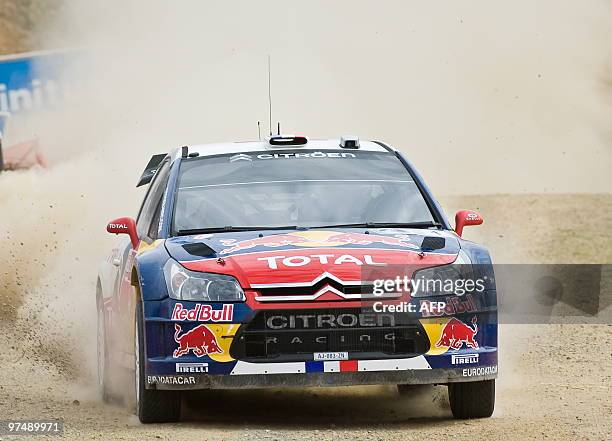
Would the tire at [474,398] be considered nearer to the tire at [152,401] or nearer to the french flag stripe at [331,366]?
the french flag stripe at [331,366]

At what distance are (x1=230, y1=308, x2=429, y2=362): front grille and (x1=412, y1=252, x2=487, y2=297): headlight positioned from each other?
17 centimetres

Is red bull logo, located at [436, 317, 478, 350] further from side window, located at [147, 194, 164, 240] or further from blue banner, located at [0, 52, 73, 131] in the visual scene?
blue banner, located at [0, 52, 73, 131]

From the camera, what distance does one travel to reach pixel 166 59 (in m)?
29.3

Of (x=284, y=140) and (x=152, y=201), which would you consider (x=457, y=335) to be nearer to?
(x=284, y=140)

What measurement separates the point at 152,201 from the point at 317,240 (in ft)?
5.65

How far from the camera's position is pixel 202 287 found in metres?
6.80

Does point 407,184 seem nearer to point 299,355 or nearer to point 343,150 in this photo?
point 343,150

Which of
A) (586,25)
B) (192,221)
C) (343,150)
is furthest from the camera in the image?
(586,25)

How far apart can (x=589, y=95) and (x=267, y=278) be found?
21.5 meters

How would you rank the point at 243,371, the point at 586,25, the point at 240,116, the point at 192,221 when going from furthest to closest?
the point at 586,25
the point at 240,116
the point at 192,221
the point at 243,371

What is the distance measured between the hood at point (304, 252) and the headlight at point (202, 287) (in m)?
0.03

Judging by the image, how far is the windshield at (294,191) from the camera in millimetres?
7734

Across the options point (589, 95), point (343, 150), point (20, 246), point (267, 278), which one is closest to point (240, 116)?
point (589, 95)

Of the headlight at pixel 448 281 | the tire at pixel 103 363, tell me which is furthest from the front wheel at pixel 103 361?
the headlight at pixel 448 281
